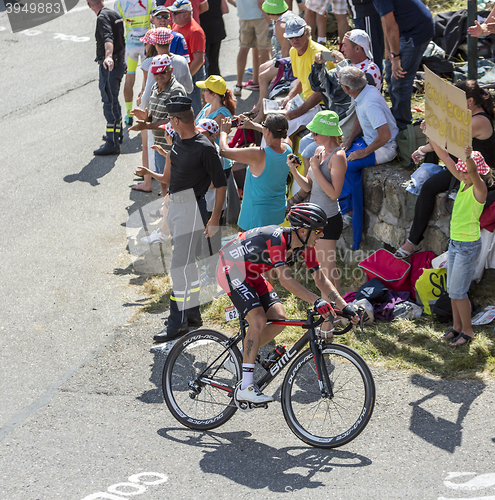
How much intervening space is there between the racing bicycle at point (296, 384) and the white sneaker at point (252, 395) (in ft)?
0.24

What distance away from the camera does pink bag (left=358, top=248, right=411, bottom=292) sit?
6645 mm

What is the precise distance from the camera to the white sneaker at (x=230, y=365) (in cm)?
497

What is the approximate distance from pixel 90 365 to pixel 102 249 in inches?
99.3

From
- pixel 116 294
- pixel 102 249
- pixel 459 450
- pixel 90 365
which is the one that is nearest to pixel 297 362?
pixel 459 450

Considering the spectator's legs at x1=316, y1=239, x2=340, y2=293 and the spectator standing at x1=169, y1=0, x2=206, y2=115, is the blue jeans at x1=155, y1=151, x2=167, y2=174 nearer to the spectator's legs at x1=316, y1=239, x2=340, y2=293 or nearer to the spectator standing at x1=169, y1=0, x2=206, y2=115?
the spectator standing at x1=169, y1=0, x2=206, y2=115

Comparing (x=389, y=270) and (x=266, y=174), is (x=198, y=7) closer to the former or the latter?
(x=266, y=174)

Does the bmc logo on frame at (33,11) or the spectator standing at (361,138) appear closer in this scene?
the spectator standing at (361,138)

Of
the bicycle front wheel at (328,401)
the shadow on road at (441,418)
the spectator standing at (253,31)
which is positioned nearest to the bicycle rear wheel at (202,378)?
the bicycle front wheel at (328,401)

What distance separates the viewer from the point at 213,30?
11.1m

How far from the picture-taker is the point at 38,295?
287 inches

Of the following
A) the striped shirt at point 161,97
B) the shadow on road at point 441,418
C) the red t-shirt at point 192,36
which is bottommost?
the shadow on road at point 441,418

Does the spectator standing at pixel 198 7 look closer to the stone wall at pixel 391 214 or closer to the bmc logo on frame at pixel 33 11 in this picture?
the stone wall at pixel 391 214

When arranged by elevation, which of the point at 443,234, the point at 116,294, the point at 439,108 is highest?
the point at 439,108

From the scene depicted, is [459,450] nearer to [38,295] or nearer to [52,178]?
[38,295]
